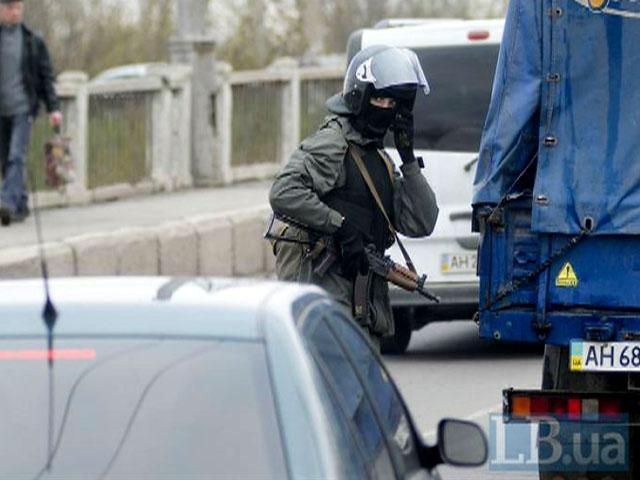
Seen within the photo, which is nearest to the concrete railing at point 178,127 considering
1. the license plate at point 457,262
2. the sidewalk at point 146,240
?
the sidewalk at point 146,240

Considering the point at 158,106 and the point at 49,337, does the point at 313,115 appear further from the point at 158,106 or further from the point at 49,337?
the point at 49,337

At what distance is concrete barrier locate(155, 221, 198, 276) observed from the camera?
60.3ft

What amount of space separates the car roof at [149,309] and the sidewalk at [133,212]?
39.7ft

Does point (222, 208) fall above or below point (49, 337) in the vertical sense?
below

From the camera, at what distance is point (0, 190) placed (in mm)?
19172

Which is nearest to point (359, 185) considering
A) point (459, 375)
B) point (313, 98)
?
point (459, 375)

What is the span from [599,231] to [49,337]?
439 centimetres

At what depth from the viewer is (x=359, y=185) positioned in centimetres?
868

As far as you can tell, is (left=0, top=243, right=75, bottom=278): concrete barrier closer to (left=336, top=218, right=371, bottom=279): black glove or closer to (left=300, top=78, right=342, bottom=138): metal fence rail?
(left=336, top=218, right=371, bottom=279): black glove

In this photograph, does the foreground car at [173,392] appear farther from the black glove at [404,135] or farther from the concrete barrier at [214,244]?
the concrete barrier at [214,244]

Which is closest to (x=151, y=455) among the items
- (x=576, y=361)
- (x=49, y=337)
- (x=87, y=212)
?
(x=49, y=337)

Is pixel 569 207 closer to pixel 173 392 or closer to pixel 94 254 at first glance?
pixel 173 392

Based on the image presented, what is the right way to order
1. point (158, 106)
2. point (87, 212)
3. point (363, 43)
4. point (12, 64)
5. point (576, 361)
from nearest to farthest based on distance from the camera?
1. point (576, 361)
2. point (363, 43)
3. point (12, 64)
4. point (87, 212)
5. point (158, 106)

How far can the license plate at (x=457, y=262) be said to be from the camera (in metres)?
13.9
